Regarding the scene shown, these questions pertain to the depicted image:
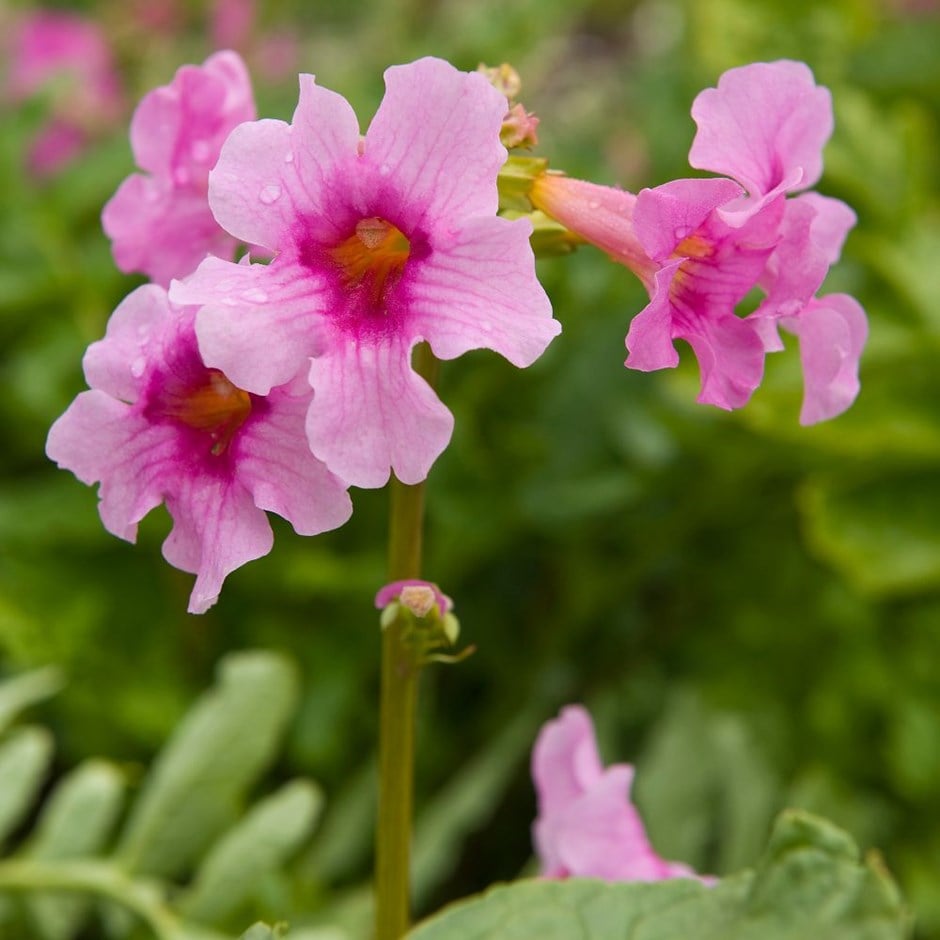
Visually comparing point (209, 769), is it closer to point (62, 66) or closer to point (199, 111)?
point (199, 111)

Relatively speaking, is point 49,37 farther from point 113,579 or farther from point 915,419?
point 915,419

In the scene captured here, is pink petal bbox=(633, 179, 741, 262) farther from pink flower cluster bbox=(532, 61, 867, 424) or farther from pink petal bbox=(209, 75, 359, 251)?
pink petal bbox=(209, 75, 359, 251)

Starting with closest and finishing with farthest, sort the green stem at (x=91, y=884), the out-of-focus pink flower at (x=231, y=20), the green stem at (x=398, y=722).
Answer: the green stem at (x=398, y=722) < the green stem at (x=91, y=884) < the out-of-focus pink flower at (x=231, y=20)

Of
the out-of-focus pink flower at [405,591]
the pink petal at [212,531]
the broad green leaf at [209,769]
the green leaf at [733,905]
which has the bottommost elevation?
the broad green leaf at [209,769]

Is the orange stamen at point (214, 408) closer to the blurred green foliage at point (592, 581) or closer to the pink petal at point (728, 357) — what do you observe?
the pink petal at point (728, 357)

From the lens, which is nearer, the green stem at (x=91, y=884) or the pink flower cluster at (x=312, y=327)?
the pink flower cluster at (x=312, y=327)

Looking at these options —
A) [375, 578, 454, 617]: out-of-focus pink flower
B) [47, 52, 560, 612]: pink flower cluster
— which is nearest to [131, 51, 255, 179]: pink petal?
[47, 52, 560, 612]: pink flower cluster

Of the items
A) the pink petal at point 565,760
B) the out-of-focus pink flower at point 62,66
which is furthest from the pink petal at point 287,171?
the out-of-focus pink flower at point 62,66
